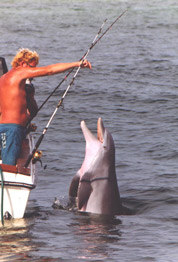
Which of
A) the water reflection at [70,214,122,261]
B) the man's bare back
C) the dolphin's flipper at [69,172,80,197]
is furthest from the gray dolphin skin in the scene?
the man's bare back

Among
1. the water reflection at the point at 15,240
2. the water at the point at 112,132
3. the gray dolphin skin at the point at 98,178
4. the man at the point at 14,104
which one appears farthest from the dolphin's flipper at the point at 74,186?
the man at the point at 14,104

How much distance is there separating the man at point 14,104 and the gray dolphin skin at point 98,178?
55.1 inches

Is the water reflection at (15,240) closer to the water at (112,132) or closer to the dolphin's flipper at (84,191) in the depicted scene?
the water at (112,132)

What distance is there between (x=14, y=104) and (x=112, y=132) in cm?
748

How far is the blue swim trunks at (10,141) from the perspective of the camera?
9516 mm

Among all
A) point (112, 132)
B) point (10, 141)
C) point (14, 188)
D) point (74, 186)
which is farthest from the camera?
point (112, 132)

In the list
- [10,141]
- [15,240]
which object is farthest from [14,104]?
[15,240]

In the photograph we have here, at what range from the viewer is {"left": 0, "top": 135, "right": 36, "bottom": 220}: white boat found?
9055mm

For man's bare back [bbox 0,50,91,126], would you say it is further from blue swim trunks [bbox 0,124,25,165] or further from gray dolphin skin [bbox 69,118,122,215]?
gray dolphin skin [bbox 69,118,122,215]

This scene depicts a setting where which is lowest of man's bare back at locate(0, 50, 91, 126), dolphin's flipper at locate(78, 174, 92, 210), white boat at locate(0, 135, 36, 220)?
dolphin's flipper at locate(78, 174, 92, 210)

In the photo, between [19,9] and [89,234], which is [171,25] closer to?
[19,9]

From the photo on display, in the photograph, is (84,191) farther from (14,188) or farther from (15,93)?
(15,93)

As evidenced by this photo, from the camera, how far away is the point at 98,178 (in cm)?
1070

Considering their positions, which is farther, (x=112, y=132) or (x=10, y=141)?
(x=112, y=132)
